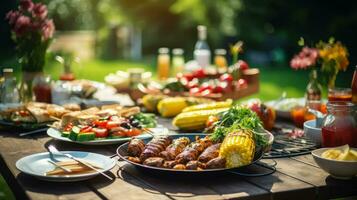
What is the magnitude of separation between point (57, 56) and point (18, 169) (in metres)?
2.49

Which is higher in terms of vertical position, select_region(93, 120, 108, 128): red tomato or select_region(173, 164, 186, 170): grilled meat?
select_region(93, 120, 108, 128): red tomato

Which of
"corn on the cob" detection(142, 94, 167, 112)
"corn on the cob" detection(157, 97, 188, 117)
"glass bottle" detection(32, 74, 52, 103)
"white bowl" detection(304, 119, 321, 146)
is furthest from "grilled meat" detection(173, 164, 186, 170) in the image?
"glass bottle" detection(32, 74, 52, 103)

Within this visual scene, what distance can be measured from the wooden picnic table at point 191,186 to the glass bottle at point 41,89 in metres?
1.70

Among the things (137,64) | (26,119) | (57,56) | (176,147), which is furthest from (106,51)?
(176,147)

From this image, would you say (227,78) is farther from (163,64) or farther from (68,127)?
(68,127)

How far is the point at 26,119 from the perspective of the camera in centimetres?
370

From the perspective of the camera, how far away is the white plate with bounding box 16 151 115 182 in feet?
8.06

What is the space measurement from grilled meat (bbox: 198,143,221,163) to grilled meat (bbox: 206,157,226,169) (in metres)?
0.07

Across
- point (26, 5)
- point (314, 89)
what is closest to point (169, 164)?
point (314, 89)

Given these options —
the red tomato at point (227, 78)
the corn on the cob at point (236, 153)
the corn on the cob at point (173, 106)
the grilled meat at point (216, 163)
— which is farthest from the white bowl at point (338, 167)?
the red tomato at point (227, 78)

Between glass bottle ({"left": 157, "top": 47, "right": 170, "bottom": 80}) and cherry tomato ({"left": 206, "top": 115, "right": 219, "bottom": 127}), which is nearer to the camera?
cherry tomato ({"left": 206, "top": 115, "right": 219, "bottom": 127})

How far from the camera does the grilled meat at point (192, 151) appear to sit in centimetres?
261

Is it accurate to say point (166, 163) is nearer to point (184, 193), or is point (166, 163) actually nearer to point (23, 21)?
point (184, 193)

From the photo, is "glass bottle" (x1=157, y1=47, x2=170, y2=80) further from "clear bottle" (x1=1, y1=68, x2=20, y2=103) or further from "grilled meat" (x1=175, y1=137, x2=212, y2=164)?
"grilled meat" (x1=175, y1=137, x2=212, y2=164)
